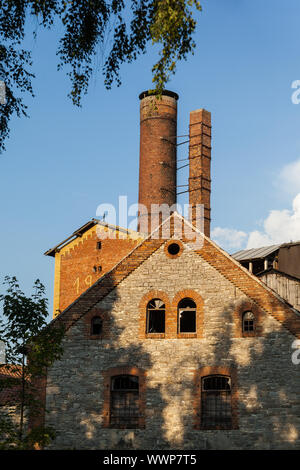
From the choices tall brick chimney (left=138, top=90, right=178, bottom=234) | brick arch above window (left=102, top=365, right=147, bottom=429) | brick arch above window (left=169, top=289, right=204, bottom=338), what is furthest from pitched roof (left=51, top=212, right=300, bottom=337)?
tall brick chimney (left=138, top=90, right=178, bottom=234)

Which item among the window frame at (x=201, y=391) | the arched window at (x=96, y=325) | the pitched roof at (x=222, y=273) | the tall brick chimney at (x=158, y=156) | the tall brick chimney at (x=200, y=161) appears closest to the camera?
the window frame at (x=201, y=391)

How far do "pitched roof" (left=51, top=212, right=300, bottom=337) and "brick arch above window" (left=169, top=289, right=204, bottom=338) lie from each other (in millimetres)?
1231

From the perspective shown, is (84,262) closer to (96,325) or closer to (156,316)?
(156,316)

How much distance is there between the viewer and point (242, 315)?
20.3 m

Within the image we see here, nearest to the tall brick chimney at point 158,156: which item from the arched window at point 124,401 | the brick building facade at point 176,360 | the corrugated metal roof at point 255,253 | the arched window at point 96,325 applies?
the corrugated metal roof at point 255,253

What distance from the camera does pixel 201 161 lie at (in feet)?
133

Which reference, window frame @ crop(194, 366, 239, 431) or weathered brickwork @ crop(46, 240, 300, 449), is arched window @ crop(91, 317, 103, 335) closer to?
weathered brickwork @ crop(46, 240, 300, 449)

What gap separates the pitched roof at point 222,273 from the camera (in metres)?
19.9

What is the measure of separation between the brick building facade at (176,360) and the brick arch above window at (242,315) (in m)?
0.03

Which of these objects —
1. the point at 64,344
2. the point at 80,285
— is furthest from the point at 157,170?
the point at 64,344

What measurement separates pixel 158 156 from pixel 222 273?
70.2ft

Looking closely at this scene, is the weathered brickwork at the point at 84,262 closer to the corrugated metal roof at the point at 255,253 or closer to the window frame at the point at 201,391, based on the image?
the corrugated metal roof at the point at 255,253
